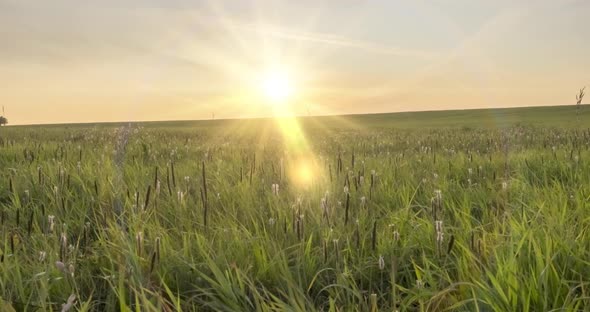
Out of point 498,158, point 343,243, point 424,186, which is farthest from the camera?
point 498,158

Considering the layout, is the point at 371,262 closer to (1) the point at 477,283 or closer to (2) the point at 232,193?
(1) the point at 477,283

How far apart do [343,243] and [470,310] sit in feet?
3.20

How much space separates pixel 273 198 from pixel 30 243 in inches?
71.1

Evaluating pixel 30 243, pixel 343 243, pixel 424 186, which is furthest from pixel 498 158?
pixel 30 243

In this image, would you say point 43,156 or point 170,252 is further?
point 43,156

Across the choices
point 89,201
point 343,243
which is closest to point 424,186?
point 343,243

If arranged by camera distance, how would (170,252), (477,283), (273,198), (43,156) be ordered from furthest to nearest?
(43,156) → (273,198) → (170,252) → (477,283)

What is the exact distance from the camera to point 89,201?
4.08 m

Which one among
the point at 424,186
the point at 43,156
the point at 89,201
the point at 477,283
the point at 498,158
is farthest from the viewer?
the point at 43,156

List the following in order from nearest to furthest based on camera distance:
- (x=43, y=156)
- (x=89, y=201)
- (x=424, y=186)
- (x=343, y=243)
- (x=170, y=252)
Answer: (x=170, y=252), (x=343, y=243), (x=89, y=201), (x=424, y=186), (x=43, y=156)

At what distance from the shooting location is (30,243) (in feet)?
9.85

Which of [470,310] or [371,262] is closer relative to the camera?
[470,310]

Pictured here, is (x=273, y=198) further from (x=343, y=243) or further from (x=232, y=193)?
(x=343, y=243)

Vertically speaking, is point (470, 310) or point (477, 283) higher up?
point (477, 283)
